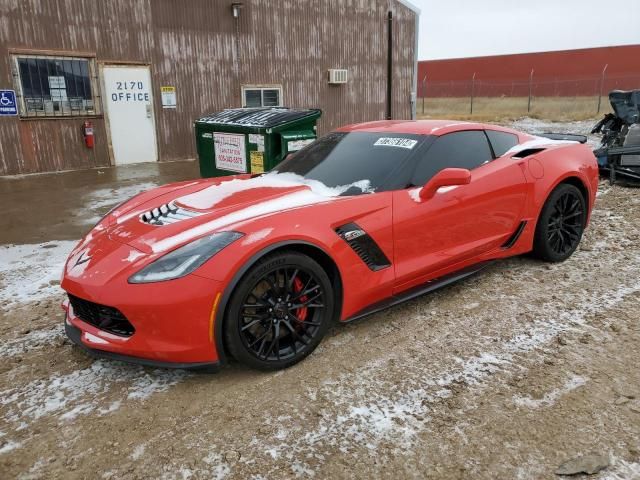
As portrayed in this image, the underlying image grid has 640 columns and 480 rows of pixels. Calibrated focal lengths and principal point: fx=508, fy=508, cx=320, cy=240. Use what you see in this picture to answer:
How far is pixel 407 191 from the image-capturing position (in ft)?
11.2

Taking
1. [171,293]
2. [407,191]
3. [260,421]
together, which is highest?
[407,191]

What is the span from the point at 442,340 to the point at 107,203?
5921mm

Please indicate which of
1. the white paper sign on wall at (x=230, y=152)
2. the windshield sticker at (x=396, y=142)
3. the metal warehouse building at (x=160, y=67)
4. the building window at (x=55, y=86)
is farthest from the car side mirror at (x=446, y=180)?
the building window at (x=55, y=86)

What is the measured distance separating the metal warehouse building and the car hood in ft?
24.4

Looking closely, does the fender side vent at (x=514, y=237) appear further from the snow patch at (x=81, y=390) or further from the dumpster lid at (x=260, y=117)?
the dumpster lid at (x=260, y=117)

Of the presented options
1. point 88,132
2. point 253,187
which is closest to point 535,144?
point 253,187

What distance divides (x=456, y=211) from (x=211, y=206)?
5.58 feet

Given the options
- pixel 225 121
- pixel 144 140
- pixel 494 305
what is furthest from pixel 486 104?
pixel 494 305

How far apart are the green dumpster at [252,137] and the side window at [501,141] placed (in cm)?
254

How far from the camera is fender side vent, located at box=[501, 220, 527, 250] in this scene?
413cm

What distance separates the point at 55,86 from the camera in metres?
9.77

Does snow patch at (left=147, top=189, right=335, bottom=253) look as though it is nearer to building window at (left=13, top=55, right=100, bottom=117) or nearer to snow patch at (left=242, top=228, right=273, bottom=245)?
snow patch at (left=242, top=228, right=273, bottom=245)

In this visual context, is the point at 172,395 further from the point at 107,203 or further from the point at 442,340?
the point at 107,203

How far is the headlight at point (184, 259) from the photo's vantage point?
2.60 metres
